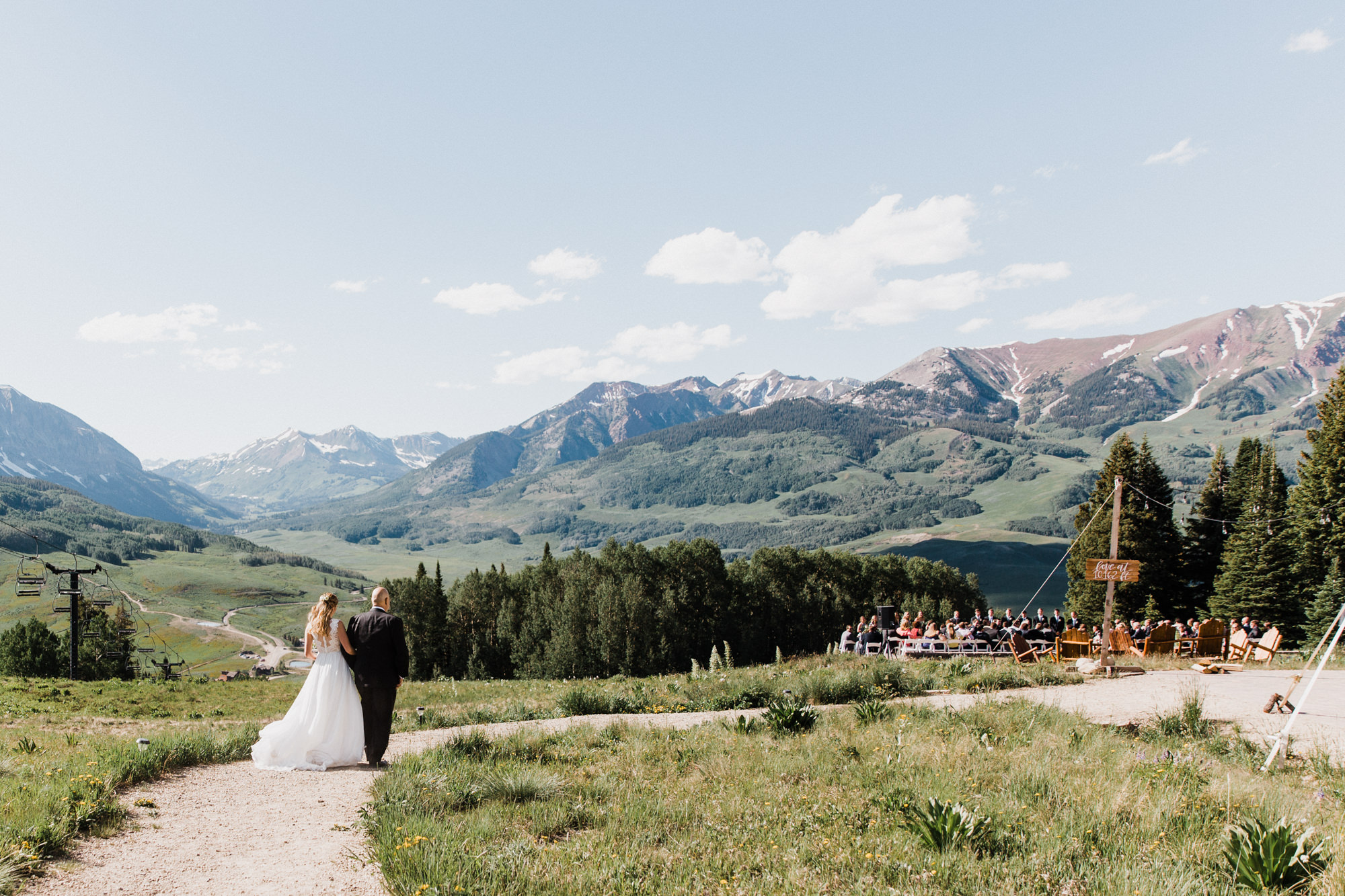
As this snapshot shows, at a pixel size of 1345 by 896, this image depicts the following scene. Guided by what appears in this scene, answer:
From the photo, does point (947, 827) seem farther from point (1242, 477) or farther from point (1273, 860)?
point (1242, 477)

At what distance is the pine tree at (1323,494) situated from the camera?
3931cm

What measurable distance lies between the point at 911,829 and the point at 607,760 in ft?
14.1

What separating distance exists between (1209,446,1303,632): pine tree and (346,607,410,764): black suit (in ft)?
177

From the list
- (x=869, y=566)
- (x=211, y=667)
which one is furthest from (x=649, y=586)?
(x=211, y=667)

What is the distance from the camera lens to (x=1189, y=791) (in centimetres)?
723

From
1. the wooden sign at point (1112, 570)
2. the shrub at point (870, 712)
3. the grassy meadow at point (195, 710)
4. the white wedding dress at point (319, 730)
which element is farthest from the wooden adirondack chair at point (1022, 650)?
the white wedding dress at point (319, 730)

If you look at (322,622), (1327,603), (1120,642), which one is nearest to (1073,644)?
(1120,642)

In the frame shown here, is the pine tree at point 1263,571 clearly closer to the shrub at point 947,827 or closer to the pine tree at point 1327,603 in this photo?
the pine tree at point 1327,603

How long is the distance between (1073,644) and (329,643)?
66.7 feet

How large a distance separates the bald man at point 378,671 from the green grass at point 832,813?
972 millimetres

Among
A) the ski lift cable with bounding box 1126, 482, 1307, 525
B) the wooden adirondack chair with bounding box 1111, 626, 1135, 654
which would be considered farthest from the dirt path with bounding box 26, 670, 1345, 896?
the ski lift cable with bounding box 1126, 482, 1307, 525

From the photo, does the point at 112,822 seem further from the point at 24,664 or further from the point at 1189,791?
the point at 24,664

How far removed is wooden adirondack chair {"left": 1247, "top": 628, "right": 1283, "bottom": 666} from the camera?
21.6 metres

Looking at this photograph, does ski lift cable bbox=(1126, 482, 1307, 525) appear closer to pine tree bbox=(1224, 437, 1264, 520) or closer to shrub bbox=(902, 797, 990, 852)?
pine tree bbox=(1224, 437, 1264, 520)
